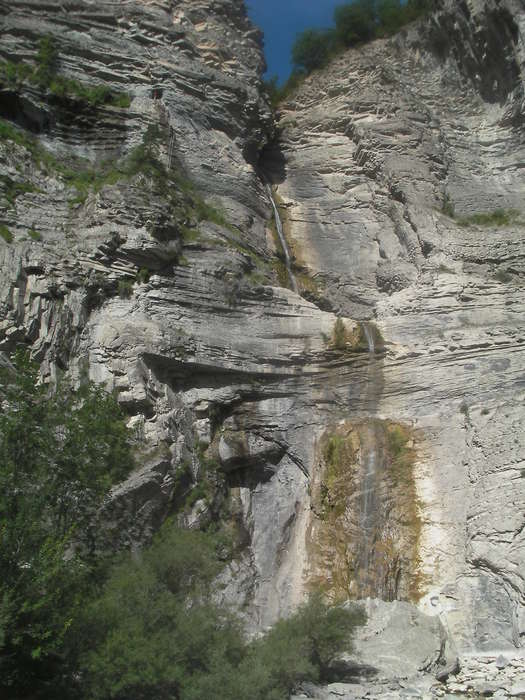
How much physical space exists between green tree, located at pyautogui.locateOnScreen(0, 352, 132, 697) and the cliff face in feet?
5.63

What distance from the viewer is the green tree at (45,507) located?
29.2ft

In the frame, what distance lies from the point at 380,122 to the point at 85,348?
1301cm

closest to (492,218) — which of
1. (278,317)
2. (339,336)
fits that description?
(339,336)

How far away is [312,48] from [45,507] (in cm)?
2347

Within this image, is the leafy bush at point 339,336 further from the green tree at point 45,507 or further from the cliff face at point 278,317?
the green tree at point 45,507

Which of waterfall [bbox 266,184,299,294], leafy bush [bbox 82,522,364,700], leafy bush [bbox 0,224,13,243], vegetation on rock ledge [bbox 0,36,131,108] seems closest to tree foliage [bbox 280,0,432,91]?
waterfall [bbox 266,184,299,294]

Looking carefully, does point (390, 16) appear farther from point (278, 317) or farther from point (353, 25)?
point (278, 317)

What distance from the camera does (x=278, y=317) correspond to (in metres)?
16.8

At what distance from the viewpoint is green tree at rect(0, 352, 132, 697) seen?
8.89 meters

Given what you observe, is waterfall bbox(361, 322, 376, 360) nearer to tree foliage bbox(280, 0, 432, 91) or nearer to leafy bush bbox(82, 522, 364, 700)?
leafy bush bbox(82, 522, 364, 700)

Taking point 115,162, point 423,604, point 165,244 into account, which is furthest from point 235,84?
point 423,604

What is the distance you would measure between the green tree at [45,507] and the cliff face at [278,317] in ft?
5.63

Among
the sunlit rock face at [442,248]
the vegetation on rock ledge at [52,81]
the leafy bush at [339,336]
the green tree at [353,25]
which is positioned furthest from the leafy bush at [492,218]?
the green tree at [353,25]

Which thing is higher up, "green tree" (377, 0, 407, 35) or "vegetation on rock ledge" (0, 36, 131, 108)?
"green tree" (377, 0, 407, 35)
